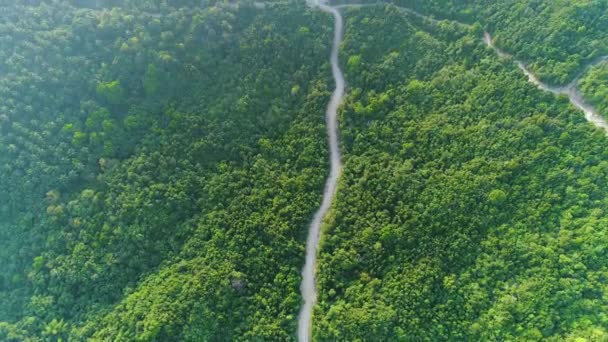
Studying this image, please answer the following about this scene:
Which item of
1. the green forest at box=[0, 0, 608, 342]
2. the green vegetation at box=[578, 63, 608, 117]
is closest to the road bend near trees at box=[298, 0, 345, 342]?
the green forest at box=[0, 0, 608, 342]

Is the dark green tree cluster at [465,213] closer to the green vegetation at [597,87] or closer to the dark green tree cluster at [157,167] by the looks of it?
the green vegetation at [597,87]

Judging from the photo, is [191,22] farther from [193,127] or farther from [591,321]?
[591,321]

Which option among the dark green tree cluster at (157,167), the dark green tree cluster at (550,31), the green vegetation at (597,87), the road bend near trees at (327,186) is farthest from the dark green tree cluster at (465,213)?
the dark green tree cluster at (157,167)

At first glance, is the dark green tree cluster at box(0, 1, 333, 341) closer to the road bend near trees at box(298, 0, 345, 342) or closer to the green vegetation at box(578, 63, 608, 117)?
the road bend near trees at box(298, 0, 345, 342)

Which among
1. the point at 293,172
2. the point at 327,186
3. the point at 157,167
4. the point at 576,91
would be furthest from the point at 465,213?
the point at 157,167

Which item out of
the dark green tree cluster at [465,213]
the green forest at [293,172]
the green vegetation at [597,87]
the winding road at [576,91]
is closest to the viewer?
the dark green tree cluster at [465,213]

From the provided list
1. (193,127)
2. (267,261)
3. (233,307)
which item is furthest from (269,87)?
(233,307)
